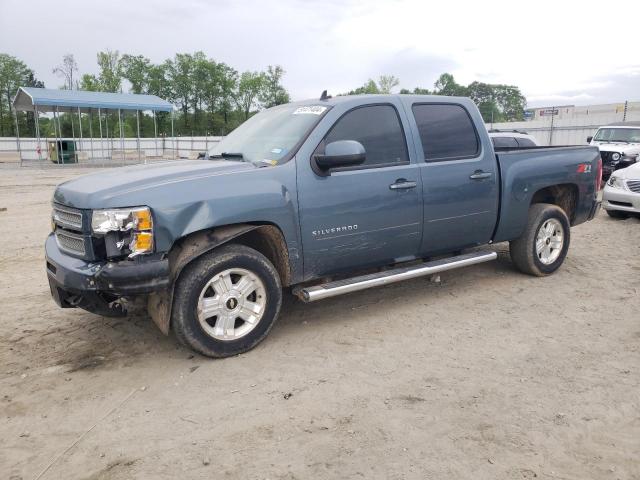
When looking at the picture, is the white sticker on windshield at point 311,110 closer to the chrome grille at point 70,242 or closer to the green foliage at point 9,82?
the chrome grille at point 70,242

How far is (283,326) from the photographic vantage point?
4.70m

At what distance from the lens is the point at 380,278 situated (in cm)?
461

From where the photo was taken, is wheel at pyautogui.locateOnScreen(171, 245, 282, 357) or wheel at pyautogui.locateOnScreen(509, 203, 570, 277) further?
wheel at pyautogui.locateOnScreen(509, 203, 570, 277)

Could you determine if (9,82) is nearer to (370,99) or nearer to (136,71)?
(136,71)

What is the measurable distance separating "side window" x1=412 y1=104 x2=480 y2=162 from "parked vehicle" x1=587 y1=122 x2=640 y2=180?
33.7 ft

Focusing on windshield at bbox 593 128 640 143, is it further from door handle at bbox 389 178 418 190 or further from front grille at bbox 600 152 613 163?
door handle at bbox 389 178 418 190

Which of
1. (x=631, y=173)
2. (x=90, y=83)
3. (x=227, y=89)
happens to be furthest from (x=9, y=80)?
(x=631, y=173)

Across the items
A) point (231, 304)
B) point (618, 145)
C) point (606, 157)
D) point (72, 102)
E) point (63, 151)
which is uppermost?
point (72, 102)

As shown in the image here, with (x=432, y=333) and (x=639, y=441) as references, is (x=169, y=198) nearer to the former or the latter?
(x=432, y=333)

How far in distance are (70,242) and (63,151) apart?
27.9 meters

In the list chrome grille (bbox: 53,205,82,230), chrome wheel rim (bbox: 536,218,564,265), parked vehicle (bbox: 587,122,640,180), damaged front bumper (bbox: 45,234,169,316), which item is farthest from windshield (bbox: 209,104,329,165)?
parked vehicle (bbox: 587,122,640,180)

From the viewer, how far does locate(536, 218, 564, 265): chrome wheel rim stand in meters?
6.03

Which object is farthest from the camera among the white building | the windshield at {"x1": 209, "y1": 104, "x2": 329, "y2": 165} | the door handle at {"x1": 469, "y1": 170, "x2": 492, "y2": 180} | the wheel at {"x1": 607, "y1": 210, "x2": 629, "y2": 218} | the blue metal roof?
the blue metal roof

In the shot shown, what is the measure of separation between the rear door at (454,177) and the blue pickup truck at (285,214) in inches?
0.5
